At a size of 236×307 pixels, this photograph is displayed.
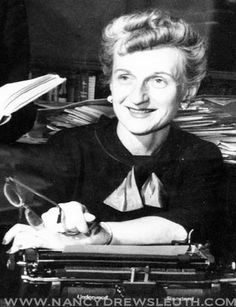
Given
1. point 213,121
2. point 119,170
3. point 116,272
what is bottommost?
point 116,272

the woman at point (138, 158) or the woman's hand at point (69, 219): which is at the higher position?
the woman at point (138, 158)

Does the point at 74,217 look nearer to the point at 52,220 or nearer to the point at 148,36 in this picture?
the point at 52,220

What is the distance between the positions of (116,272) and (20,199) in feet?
1.30

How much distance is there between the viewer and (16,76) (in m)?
2.22

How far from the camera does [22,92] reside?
87.5 inches

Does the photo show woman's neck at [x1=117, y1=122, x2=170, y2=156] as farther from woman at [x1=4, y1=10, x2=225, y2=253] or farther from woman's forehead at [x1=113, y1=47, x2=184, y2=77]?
woman's forehead at [x1=113, y1=47, x2=184, y2=77]

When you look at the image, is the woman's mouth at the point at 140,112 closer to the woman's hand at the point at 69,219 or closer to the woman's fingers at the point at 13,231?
the woman's hand at the point at 69,219

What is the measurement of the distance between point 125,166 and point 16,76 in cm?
47

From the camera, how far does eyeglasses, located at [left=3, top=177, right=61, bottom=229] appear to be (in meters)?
2.26

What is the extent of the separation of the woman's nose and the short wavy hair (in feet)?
0.31

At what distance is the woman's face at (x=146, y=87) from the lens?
222 centimetres

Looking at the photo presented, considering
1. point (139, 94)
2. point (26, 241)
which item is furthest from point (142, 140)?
point (26, 241)

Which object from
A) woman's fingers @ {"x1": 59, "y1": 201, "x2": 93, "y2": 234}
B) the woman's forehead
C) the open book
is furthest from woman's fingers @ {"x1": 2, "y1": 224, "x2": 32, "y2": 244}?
the woman's forehead

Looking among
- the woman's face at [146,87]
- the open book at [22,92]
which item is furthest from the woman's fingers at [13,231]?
the woman's face at [146,87]
